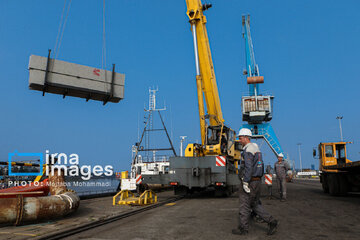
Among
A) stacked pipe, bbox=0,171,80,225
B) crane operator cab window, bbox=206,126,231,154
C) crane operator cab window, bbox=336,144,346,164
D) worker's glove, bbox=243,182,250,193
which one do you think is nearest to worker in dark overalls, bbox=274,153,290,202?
crane operator cab window, bbox=206,126,231,154

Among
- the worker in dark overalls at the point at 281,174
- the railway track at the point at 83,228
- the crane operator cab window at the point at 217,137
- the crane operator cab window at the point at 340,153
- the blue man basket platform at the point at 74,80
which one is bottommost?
the railway track at the point at 83,228

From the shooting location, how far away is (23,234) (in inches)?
216

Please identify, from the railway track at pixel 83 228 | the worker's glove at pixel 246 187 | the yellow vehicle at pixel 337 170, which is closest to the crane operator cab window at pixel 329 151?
the yellow vehicle at pixel 337 170

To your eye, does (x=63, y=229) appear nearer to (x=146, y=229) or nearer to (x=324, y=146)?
(x=146, y=229)

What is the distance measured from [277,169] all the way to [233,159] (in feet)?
12.5

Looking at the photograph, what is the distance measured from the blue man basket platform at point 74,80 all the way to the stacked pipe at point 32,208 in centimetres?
437

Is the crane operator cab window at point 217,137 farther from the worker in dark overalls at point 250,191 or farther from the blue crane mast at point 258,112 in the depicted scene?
the blue crane mast at point 258,112

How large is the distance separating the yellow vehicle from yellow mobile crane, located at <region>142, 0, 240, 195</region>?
475 cm

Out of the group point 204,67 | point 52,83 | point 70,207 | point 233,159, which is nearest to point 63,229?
point 70,207

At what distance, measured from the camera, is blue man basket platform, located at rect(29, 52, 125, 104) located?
9.69m

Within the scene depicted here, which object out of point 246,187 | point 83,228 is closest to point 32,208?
point 83,228

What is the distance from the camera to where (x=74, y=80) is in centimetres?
1039

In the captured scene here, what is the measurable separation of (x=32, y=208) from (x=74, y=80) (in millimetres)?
5359

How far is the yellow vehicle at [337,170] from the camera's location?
12.6 metres
